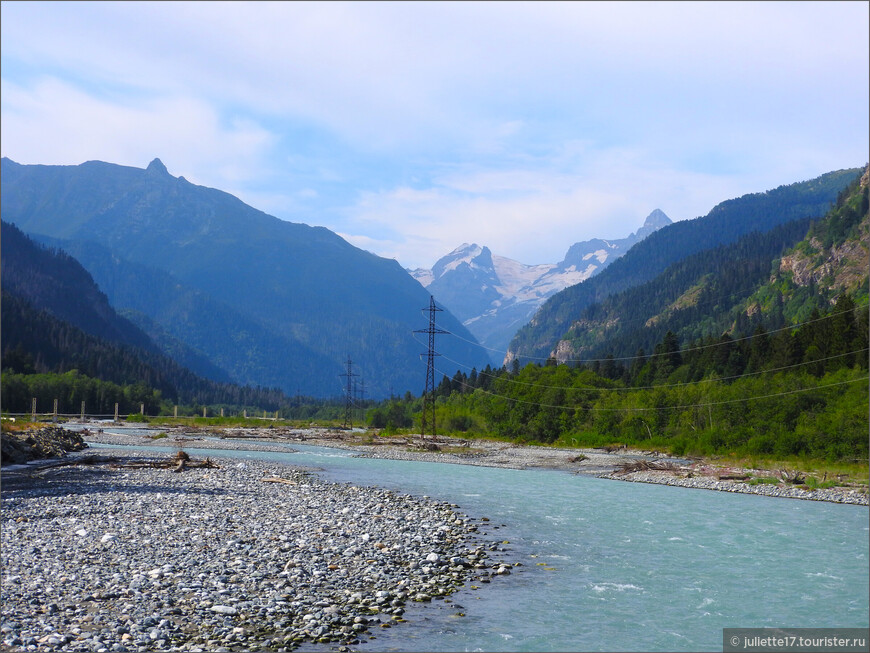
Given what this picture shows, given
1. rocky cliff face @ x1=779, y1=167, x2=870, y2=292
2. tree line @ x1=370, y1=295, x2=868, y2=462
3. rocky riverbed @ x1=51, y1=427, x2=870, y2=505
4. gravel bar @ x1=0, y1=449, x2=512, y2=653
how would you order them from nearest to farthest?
gravel bar @ x1=0, y1=449, x2=512, y2=653 < rocky riverbed @ x1=51, y1=427, x2=870, y2=505 < tree line @ x1=370, y1=295, x2=868, y2=462 < rocky cliff face @ x1=779, y1=167, x2=870, y2=292

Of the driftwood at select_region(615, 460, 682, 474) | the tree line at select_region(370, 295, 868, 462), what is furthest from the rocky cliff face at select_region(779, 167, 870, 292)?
the driftwood at select_region(615, 460, 682, 474)

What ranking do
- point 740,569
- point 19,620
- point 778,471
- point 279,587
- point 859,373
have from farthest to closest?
point 859,373 → point 778,471 → point 740,569 → point 279,587 → point 19,620

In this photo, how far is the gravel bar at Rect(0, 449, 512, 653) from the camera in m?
12.4

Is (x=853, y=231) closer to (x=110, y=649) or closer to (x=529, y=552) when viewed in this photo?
(x=529, y=552)

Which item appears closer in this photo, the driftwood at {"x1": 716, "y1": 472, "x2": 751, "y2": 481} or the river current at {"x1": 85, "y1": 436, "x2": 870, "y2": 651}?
the river current at {"x1": 85, "y1": 436, "x2": 870, "y2": 651}

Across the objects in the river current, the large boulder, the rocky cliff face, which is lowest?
the river current

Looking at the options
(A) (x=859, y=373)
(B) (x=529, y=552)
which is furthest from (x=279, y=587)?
(A) (x=859, y=373)

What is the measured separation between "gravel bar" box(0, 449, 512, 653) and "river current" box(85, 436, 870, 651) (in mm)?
1333

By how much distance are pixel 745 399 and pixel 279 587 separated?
225 feet

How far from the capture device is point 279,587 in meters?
15.4

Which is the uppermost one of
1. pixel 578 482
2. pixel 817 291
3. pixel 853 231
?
pixel 853 231

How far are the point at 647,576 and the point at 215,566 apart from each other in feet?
39.7

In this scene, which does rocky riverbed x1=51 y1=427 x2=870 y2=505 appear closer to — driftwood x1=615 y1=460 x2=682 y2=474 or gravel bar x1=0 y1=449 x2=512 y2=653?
driftwood x1=615 y1=460 x2=682 y2=474

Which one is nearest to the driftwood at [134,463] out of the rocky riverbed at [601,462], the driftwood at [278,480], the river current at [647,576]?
the driftwood at [278,480]
